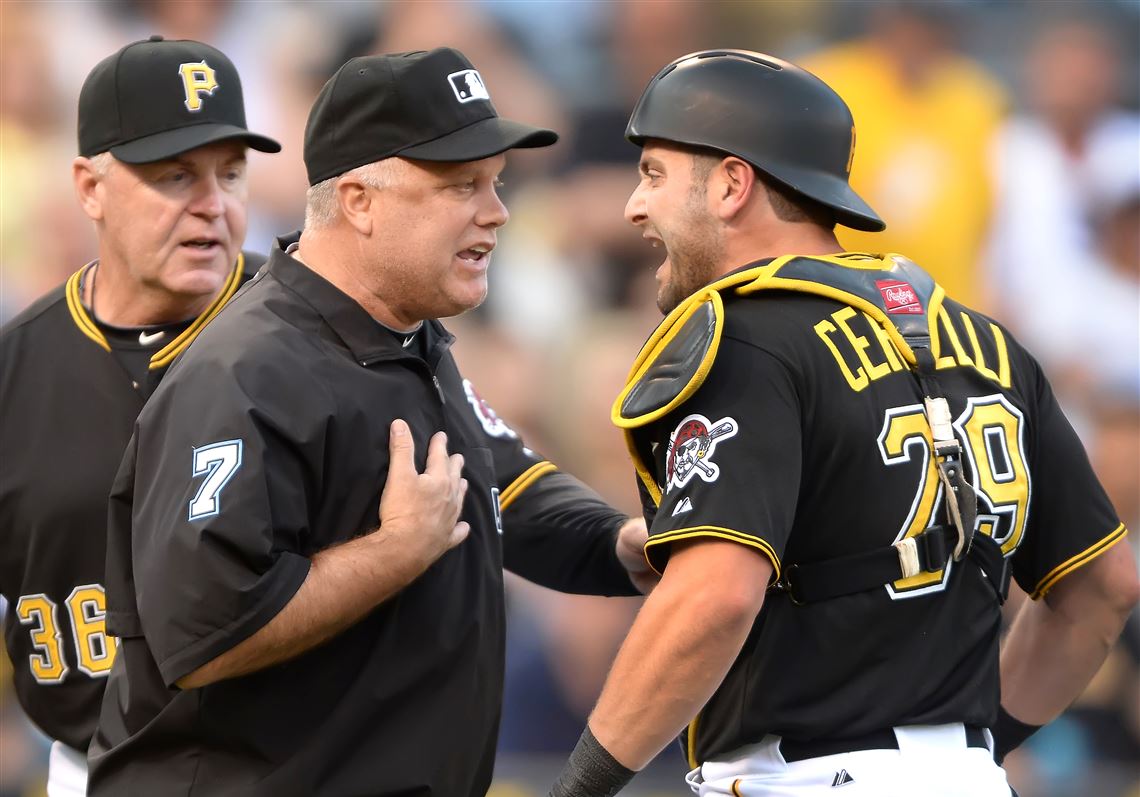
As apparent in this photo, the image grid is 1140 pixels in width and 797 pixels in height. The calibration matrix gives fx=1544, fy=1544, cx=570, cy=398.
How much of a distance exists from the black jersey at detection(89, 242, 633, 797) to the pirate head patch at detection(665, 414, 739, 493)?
1.79 feet

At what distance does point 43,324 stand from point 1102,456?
448 cm

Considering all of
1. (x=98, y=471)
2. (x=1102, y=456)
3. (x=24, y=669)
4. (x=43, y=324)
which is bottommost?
(x=1102, y=456)

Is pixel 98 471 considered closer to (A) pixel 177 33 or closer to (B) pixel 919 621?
(B) pixel 919 621

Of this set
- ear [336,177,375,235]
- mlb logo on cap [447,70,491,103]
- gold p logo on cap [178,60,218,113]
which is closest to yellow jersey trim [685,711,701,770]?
ear [336,177,375,235]

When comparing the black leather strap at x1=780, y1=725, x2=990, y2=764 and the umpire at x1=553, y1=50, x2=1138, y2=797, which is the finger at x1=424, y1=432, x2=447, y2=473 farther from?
the black leather strap at x1=780, y1=725, x2=990, y2=764

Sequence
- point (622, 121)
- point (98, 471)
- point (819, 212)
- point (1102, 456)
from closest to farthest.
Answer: point (819, 212), point (98, 471), point (1102, 456), point (622, 121)

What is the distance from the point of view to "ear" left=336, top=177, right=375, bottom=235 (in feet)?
10.4

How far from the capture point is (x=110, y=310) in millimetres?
3789

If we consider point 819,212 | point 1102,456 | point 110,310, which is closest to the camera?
point 819,212

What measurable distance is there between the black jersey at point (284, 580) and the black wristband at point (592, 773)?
0.33 m

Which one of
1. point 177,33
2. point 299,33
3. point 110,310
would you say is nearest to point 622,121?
point 299,33

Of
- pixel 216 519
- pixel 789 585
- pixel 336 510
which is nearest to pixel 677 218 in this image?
pixel 789 585

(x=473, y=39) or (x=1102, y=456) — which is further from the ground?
(x=473, y=39)

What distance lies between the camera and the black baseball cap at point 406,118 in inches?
123
